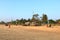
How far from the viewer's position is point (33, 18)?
75.2 metres

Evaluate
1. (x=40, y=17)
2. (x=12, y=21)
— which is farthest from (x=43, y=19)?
(x=12, y=21)

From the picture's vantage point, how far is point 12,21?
90125 mm

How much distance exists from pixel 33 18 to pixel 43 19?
388cm

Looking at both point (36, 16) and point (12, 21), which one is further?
point (12, 21)

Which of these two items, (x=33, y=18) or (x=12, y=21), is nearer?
(x=33, y=18)

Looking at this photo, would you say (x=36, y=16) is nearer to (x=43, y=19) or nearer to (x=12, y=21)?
(x=43, y=19)

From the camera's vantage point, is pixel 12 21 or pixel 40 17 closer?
pixel 40 17

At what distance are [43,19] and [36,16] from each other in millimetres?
2942

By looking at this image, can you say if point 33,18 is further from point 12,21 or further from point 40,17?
point 12,21

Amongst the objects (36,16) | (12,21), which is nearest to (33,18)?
(36,16)

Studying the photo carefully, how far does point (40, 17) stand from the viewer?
73438 mm

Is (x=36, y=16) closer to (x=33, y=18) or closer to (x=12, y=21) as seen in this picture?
(x=33, y=18)

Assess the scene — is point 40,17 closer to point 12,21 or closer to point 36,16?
point 36,16

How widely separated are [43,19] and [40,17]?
93.7 inches
